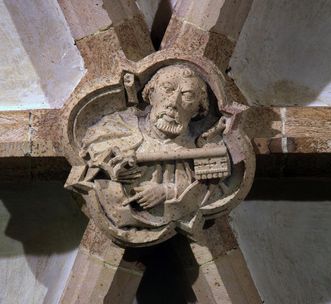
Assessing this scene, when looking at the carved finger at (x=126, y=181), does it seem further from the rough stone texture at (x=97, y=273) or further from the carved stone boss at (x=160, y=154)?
the rough stone texture at (x=97, y=273)

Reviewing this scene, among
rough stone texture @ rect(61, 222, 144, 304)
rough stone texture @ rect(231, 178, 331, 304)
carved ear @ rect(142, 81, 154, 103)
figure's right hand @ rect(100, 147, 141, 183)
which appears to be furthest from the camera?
rough stone texture @ rect(231, 178, 331, 304)

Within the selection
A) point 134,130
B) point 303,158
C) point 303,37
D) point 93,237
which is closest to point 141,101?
point 134,130

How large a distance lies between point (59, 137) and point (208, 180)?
726 mm

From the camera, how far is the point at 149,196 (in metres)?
2.91

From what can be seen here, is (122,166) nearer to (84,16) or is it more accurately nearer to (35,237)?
(84,16)

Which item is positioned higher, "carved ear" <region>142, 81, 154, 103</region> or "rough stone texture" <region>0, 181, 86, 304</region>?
"carved ear" <region>142, 81, 154, 103</region>

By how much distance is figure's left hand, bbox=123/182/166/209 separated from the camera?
2.91 meters

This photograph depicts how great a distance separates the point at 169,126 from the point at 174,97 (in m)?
0.14

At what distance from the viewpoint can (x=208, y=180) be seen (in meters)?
3.01

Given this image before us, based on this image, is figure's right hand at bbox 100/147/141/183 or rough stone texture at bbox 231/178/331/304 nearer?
figure's right hand at bbox 100/147/141/183

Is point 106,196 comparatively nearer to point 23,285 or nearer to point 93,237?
point 93,237

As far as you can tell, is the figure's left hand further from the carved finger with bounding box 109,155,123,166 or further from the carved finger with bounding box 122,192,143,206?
the carved finger with bounding box 109,155,123,166

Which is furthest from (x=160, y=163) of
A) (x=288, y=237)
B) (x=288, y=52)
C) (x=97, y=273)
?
(x=288, y=52)

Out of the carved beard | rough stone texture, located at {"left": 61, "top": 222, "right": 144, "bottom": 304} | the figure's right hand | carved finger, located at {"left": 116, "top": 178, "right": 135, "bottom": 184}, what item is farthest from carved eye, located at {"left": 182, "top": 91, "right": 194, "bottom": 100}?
rough stone texture, located at {"left": 61, "top": 222, "right": 144, "bottom": 304}
